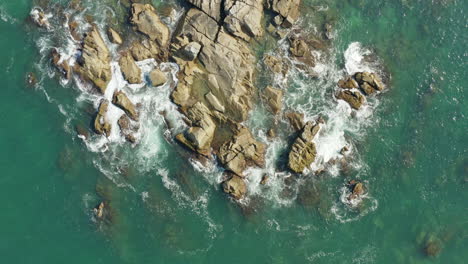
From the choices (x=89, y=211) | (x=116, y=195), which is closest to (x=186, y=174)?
(x=116, y=195)

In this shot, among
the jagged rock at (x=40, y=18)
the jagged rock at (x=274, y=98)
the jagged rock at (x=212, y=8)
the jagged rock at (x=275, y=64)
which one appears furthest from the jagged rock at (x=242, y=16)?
the jagged rock at (x=40, y=18)

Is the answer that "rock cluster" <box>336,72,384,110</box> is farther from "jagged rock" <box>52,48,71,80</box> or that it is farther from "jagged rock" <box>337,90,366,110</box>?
"jagged rock" <box>52,48,71,80</box>

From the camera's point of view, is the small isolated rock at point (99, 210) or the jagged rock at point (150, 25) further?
the jagged rock at point (150, 25)

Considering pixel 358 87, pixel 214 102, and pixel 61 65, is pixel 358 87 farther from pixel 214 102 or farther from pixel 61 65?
pixel 61 65

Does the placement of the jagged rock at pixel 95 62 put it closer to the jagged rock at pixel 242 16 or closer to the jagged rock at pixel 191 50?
the jagged rock at pixel 191 50

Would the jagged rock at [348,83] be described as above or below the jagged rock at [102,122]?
above

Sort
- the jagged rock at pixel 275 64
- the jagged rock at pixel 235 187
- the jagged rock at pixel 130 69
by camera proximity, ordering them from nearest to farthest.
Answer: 1. the jagged rock at pixel 235 187
2. the jagged rock at pixel 130 69
3. the jagged rock at pixel 275 64

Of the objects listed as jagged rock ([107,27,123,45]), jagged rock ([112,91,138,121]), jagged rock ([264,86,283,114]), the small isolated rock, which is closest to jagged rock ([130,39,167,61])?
jagged rock ([107,27,123,45])

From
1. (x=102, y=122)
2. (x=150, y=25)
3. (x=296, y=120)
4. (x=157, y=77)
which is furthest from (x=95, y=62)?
(x=296, y=120)
